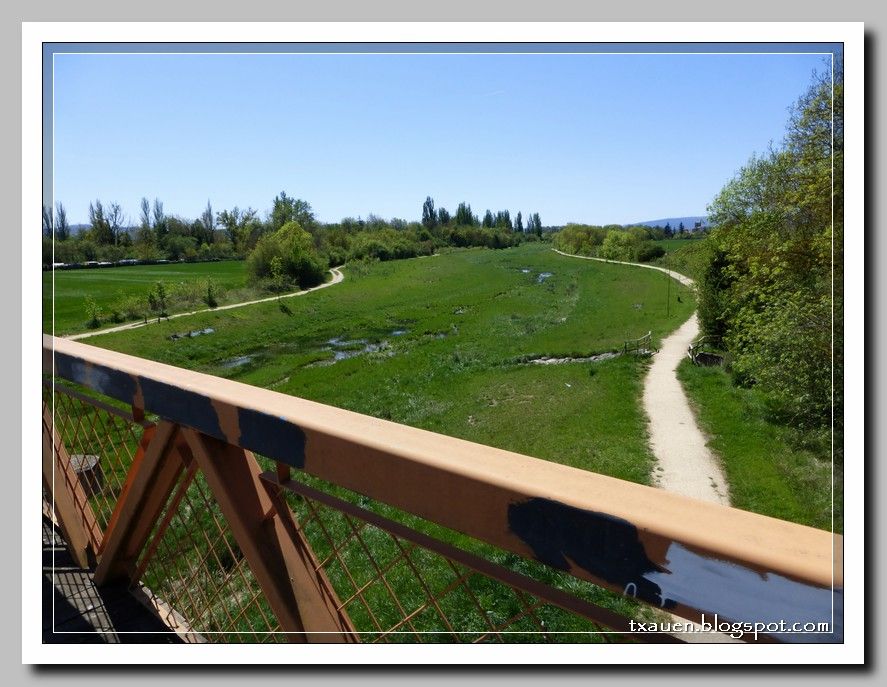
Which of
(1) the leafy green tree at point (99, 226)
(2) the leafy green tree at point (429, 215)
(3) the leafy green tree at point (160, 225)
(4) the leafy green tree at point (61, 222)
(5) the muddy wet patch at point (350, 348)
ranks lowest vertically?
(5) the muddy wet patch at point (350, 348)

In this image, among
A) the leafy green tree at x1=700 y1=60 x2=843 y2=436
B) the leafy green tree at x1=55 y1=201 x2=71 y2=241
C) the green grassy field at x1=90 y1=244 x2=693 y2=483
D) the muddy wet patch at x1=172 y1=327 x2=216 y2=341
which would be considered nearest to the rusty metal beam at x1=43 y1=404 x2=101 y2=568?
the leafy green tree at x1=55 y1=201 x2=71 y2=241

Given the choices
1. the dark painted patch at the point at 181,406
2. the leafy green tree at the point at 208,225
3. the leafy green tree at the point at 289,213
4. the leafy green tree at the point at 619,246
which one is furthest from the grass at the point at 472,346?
the dark painted patch at the point at 181,406

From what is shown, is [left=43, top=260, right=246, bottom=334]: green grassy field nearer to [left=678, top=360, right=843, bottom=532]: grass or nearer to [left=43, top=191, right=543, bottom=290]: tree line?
[left=43, top=191, right=543, bottom=290]: tree line

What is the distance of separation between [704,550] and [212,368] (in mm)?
7555

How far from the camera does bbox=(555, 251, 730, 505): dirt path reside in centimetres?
496

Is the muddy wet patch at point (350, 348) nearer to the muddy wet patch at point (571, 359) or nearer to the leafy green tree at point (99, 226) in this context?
the muddy wet patch at point (571, 359)

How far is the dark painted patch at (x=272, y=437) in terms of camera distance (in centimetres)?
56

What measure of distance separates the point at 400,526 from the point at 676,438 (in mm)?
6520

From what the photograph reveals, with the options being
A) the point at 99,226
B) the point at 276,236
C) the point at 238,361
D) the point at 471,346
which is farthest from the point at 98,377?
the point at 471,346

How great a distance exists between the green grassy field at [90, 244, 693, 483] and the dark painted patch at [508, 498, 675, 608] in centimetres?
449

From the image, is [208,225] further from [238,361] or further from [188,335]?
[238,361]

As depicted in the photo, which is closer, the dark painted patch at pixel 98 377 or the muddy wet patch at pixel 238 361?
the dark painted patch at pixel 98 377

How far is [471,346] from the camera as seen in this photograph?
11.2 meters

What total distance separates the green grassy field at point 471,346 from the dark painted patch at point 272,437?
441cm
